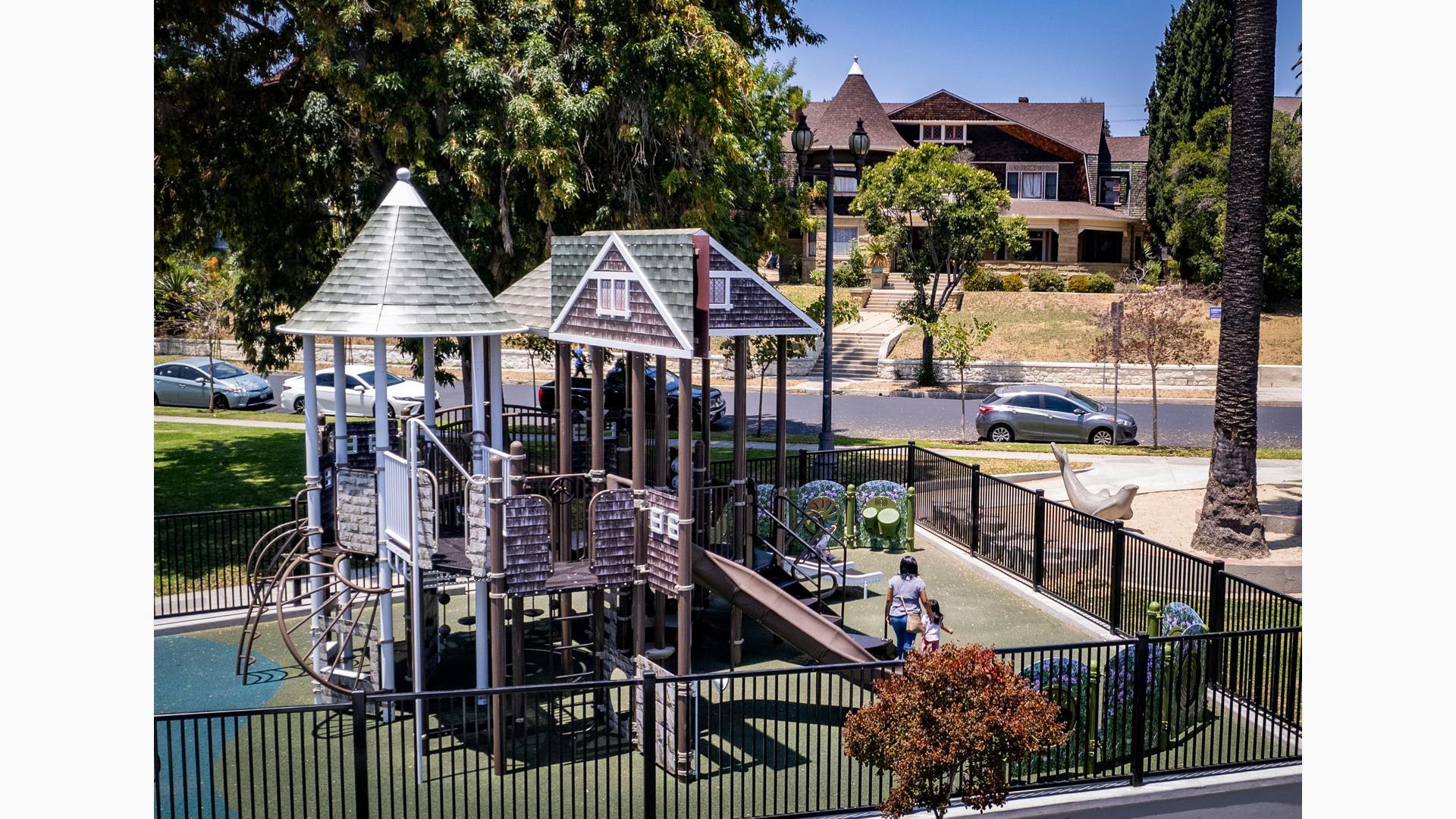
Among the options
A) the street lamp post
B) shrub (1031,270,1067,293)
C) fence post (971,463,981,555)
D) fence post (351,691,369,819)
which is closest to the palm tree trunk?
fence post (971,463,981,555)

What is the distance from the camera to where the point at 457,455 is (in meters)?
15.1

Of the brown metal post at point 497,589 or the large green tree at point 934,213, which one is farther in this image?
the large green tree at point 934,213

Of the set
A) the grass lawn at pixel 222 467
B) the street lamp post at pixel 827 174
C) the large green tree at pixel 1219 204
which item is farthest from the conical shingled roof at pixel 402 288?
the large green tree at pixel 1219 204

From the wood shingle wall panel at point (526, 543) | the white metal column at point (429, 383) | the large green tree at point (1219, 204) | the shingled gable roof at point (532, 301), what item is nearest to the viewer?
the wood shingle wall panel at point (526, 543)

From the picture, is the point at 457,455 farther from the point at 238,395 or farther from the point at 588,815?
the point at 238,395

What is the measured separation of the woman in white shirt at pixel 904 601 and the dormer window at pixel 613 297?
382 cm

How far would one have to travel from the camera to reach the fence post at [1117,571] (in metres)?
14.3

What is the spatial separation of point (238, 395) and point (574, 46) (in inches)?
720

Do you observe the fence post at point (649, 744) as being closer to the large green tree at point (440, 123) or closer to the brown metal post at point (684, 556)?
the brown metal post at point (684, 556)

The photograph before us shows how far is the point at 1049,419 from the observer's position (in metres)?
30.3

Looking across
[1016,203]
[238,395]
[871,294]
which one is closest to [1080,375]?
[871,294]

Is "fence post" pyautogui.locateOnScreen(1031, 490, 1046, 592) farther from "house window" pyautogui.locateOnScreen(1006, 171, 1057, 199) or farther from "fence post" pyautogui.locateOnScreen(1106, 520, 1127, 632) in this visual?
"house window" pyautogui.locateOnScreen(1006, 171, 1057, 199)

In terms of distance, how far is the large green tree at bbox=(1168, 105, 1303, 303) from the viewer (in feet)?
155

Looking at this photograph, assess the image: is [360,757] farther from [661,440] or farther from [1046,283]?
[1046,283]
